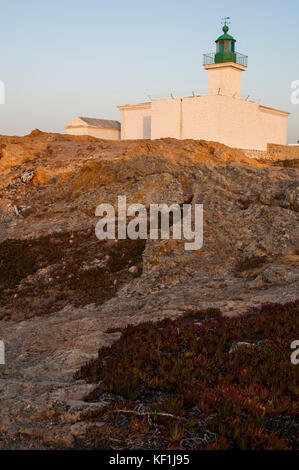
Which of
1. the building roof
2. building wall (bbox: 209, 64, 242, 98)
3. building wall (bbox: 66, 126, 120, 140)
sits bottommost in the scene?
building wall (bbox: 66, 126, 120, 140)

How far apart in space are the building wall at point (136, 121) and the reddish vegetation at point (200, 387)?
1667 inches

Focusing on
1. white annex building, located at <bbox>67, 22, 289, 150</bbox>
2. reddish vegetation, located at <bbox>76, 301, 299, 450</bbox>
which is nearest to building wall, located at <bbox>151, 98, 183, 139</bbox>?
white annex building, located at <bbox>67, 22, 289, 150</bbox>

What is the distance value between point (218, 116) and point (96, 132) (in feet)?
82.4

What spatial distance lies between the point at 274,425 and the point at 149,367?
111 inches

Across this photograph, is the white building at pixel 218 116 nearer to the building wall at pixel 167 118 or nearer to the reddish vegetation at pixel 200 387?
the building wall at pixel 167 118

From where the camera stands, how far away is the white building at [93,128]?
61.6m

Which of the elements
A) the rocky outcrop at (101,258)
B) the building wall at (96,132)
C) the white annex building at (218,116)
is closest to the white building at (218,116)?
the white annex building at (218,116)

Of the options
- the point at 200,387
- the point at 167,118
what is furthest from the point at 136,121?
the point at 200,387

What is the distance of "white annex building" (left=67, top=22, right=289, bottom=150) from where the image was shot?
4288cm

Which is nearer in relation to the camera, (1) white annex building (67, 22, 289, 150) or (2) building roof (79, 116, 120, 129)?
(1) white annex building (67, 22, 289, 150)

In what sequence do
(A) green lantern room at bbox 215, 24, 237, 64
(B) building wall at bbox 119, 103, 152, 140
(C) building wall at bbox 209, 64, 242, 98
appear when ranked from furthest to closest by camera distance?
(A) green lantern room at bbox 215, 24, 237, 64, (C) building wall at bbox 209, 64, 242, 98, (B) building wall at bbox 119, 103, 152, 140

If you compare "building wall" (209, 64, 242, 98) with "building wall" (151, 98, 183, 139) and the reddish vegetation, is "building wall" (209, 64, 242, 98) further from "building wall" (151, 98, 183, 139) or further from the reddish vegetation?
the reddish vegetation

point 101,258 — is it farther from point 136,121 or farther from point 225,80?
point 225,80

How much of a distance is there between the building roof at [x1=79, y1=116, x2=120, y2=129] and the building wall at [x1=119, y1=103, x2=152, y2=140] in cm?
1139
